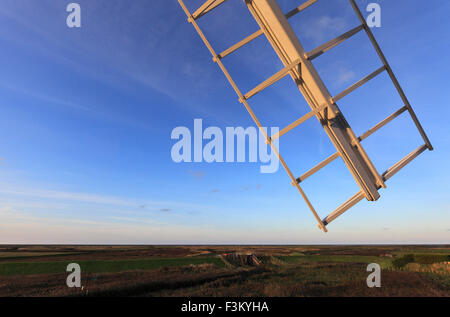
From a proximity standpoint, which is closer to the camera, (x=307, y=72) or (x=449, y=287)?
(x=307, y=72)

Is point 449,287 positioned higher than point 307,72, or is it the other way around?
point 307,72

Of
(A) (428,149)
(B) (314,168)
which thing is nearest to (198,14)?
(B) (314,168)

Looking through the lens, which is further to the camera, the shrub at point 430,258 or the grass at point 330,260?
the grass at point 330,260

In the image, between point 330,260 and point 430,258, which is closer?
point 430,258

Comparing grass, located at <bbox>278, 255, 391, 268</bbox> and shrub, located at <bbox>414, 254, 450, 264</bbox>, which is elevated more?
shrub, located at <bbox>414, 254, 450, 264</bbox>

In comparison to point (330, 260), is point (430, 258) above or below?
above

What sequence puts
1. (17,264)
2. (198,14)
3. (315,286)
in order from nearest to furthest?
(198,14)
(315,286)
(17,264)

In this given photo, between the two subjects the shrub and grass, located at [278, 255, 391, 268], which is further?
grass, located at [278, 255, 391, 268]

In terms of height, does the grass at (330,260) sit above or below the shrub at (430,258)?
below
